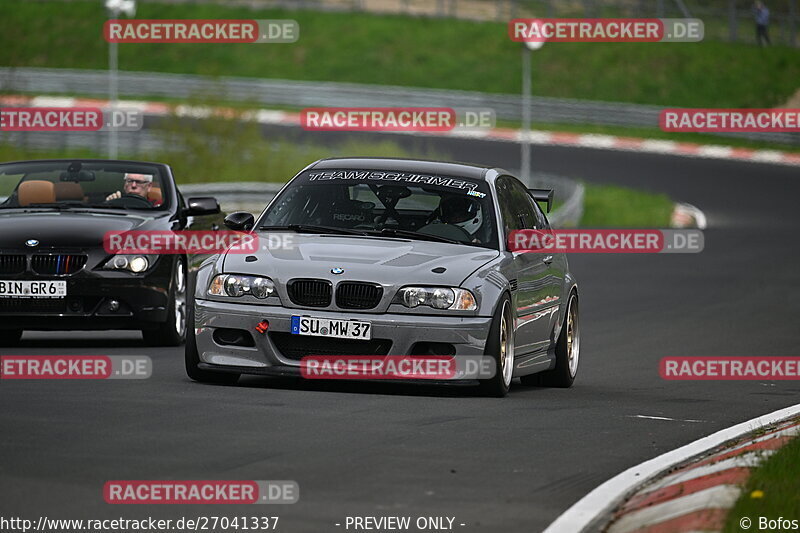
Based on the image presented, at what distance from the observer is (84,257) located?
44.1 feet

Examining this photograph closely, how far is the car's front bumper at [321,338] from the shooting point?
10.5 metres

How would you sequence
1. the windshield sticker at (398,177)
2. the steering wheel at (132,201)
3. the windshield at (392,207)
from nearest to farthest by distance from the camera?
the windshield at (392,207) → the windshield sticker at (398,177) → the steering wheel at (132,201)

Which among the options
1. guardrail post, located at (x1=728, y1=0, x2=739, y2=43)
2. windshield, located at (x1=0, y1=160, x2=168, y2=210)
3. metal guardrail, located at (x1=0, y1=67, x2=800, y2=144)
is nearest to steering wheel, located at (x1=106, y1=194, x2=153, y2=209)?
windshield, located at (x1=0, y1=160, x2=168, y2=210)

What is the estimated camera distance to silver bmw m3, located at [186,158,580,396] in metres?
10.6

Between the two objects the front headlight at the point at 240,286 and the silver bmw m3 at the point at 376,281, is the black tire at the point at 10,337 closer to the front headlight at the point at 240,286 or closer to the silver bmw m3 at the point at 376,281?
the silver bmw m3 at the point at 376,281

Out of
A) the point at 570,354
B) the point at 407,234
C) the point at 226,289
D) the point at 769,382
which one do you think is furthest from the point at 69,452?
the point at 769,382

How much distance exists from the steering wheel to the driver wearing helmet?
3.82 meters

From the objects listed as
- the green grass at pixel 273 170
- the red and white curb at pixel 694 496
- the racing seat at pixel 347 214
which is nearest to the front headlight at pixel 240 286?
the racing seat at pixel 347 214

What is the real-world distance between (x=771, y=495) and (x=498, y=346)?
4.04 metres

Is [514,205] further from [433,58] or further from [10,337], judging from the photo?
[433,58]

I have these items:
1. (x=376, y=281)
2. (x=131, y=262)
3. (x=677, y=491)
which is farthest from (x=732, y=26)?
(x=677, y=491)

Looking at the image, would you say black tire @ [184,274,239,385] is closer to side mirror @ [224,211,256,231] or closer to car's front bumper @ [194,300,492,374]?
car's front bumper @ [194,300,492,374]

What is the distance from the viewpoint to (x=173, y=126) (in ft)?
137

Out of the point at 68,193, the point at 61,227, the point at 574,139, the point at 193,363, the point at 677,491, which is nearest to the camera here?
the point at 677,491
